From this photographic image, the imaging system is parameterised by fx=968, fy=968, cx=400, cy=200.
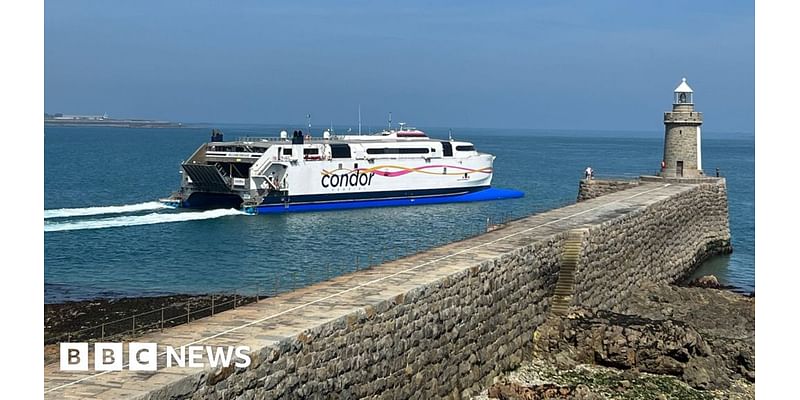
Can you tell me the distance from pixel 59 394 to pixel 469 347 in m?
10.2

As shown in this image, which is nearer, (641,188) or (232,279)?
(232,279)

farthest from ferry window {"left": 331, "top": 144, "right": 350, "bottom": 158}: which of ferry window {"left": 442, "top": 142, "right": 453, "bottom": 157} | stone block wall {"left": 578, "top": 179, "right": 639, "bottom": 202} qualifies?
stone block wall {"left": 578, "top": 179, "right": 639, "bottom": 202}

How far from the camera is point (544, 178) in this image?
10294 centimetres

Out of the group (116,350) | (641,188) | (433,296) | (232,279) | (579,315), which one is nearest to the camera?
(116,350)

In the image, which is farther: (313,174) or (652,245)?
(313,174)

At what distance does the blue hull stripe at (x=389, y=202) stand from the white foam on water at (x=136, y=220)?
2418 mm

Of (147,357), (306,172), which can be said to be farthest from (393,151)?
(147,357)

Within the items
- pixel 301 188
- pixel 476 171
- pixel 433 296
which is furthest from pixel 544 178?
pixel 433 296

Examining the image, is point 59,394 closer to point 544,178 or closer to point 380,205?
point 380,205

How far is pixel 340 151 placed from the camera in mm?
66312

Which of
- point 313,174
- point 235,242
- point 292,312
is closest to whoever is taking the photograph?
point 292,312

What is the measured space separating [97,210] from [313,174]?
14.1 metres

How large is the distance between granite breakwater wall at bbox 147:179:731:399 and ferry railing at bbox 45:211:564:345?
2.89 metres

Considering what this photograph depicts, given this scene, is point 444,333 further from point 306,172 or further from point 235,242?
point 306,172
